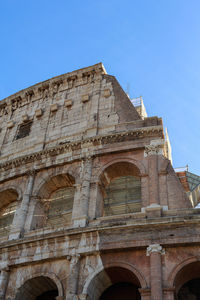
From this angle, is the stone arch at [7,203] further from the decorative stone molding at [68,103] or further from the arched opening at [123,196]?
the decorative stone molding at [68,103]

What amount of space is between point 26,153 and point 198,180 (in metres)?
10.2

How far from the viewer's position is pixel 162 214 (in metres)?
13.7

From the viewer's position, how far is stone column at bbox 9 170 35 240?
15.4m

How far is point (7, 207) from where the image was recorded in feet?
61.8

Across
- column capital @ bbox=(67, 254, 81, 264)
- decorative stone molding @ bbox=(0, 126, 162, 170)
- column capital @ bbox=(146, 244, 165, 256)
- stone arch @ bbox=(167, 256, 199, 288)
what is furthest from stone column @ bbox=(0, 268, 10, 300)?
stone arch @ bbox=(167, 256, 199, 288)

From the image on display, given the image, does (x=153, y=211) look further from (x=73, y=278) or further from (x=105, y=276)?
(x=73, y=278)

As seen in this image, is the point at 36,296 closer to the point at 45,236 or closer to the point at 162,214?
the point at 45,236

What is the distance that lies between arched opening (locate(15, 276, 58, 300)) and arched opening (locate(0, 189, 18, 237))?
15.4 ft

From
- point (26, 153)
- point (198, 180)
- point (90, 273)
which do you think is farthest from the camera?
point (198, 180)

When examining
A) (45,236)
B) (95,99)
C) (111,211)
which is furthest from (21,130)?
(45,236)

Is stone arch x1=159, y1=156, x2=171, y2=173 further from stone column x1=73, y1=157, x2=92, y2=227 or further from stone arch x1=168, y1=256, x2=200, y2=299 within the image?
stone arch x1=168, y1=256, x2=200, y2=299

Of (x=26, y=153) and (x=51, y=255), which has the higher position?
(x=26, y=153)

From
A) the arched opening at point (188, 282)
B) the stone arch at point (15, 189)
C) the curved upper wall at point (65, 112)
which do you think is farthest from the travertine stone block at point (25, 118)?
the arched opening at point (188, 282)

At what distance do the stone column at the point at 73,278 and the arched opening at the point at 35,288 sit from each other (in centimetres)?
114
